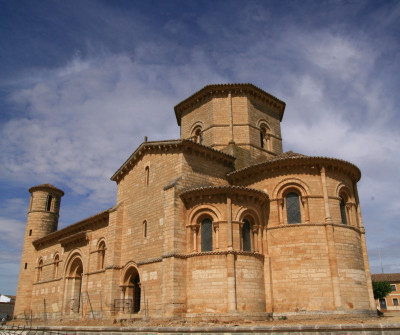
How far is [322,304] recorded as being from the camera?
16297 millimetres

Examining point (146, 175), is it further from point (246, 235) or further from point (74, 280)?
point (74, 280)

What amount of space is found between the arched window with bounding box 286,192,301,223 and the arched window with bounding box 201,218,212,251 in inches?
158

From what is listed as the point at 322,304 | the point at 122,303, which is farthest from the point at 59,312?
the point at 322,304

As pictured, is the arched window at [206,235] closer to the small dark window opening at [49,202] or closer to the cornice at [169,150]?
the cornice at [169,150]

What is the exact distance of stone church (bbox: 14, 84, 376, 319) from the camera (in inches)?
649

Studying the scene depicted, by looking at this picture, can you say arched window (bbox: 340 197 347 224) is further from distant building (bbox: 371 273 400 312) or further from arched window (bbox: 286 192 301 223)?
distant building (bbox: 371 273 400 312)

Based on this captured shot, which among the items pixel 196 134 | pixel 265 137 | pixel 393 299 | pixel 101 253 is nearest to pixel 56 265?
pixel 101 253

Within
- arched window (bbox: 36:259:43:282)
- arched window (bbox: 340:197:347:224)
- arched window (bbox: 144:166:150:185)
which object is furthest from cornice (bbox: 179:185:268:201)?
arched window (bbox: 36:259:43:282)

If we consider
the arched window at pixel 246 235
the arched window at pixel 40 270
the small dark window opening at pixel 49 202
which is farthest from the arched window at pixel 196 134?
the small dark window opening at pixel 49 202

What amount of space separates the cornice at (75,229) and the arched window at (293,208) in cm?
1131

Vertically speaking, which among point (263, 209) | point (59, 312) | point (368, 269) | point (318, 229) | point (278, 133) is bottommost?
point (59, 312)

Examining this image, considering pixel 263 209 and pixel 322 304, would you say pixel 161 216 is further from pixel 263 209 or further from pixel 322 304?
pixel 322 304

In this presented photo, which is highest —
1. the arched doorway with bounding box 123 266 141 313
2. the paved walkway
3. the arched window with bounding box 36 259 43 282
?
the arched window with bounding box 36 259 43 282

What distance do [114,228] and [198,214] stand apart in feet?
20.5
